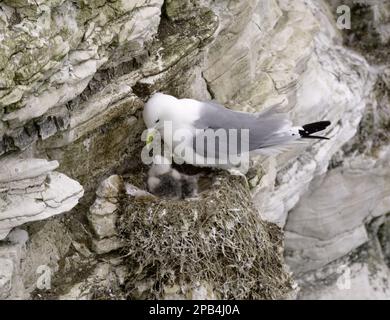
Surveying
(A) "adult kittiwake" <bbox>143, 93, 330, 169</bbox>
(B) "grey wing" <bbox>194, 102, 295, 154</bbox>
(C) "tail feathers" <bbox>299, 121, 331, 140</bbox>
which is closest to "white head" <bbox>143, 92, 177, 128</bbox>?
(A) "adult kittiwake" <bbox>143, 93, 330, 169</bbox>

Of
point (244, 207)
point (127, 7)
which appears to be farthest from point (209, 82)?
point (127, 7)

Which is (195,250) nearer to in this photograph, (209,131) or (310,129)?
(209,131)

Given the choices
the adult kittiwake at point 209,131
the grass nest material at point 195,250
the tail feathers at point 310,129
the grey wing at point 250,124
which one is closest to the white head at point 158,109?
the adult kittiwake at point 209,131

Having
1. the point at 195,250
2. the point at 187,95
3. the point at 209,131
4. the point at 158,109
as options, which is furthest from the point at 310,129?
the point at 195,250

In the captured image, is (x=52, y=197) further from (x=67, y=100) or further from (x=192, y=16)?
(x=192, y=16)

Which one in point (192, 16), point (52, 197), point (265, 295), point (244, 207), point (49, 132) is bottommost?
point (265, 295)

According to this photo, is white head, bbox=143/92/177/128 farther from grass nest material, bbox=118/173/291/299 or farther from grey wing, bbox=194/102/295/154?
grass nest material, bbox=118/173/291/299

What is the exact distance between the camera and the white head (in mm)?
5324

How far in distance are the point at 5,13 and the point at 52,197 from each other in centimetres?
132

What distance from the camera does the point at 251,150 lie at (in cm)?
559

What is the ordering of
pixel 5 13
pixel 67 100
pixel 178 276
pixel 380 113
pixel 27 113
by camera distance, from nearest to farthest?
pixel 5 13 → pixel 27 113 → pixel 67 100 → pixel 178 276 → pixel 380 113

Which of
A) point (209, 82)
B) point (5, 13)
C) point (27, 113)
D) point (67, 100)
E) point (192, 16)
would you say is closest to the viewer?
point (5, 13)

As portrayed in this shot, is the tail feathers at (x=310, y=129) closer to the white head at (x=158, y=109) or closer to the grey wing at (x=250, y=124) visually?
the grey wing at (x=250, y=124)

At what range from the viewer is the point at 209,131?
5.45 metres
